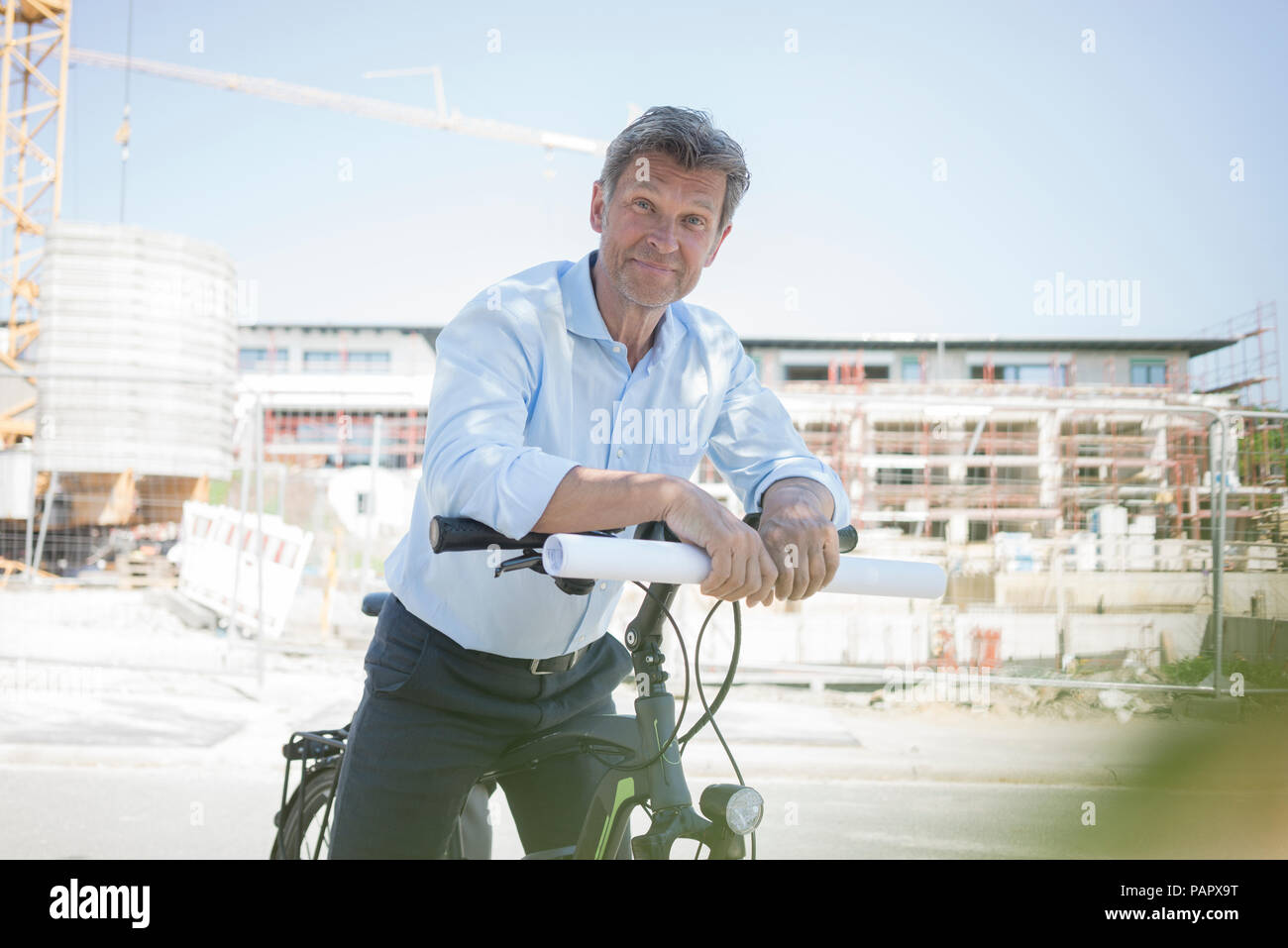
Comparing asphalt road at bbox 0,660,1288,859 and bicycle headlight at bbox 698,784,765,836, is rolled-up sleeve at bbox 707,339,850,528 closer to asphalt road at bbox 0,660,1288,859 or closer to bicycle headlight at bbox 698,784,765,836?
bicycle headlight at bbox 698,784,765,836

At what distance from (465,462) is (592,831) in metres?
0.60

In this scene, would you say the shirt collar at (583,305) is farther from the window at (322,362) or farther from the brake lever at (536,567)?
the window at (322,362)

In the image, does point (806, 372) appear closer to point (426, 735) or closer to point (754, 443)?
point (754, 443)

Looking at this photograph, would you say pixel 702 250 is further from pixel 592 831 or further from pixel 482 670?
pixel 592 831

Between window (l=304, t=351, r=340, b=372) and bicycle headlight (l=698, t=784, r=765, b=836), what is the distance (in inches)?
2059

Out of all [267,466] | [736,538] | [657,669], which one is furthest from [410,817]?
[267,466]

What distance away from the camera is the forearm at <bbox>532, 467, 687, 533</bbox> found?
4.34 feet

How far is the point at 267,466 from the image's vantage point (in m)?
8.03

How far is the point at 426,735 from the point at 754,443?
2.62ft

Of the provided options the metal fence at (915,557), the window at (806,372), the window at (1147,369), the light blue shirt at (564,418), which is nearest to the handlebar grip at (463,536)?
the light blue shirt at (564,418)

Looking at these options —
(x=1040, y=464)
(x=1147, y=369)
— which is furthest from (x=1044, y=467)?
(x=1147, y=369)

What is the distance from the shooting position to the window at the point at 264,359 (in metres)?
49.7

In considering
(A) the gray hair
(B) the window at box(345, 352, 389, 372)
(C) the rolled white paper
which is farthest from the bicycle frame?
(B) the window at box(345, 352, 389, 372)

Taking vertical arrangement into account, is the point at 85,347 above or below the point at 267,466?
above
